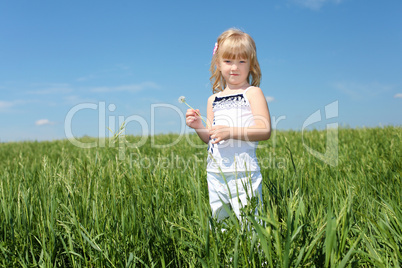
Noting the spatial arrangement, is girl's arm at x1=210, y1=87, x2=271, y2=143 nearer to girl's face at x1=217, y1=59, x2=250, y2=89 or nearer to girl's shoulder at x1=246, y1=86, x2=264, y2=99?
girl's shoulder at x1=246, y1=86, x2=264, y2=99

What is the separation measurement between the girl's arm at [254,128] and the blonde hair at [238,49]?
8.9 inches

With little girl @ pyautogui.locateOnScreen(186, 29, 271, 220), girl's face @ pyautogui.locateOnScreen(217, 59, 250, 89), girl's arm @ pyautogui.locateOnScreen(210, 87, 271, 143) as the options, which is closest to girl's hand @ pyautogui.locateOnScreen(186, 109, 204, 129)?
little girl @ pyautogui.locateOnScreen(186, 29, 271, 220)

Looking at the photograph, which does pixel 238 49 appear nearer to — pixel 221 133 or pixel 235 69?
pixel 235 69

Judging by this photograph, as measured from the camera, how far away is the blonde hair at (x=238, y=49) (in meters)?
2.30

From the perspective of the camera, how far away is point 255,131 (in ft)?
6.91

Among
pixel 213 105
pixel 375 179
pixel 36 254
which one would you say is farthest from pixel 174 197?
pixel 375 179

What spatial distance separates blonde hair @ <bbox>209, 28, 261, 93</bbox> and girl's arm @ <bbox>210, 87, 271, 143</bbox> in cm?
23

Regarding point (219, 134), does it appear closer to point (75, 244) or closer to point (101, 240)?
point (101, 240)

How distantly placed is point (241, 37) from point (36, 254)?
2.00 meters

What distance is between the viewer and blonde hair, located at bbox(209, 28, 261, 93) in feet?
7.54

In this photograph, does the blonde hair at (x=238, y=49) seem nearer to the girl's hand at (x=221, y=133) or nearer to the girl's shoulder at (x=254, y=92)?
the girl's shoulder at (x=254, y=92)

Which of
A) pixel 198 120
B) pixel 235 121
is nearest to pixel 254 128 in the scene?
pixel 235 121

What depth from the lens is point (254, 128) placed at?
6.98 ft

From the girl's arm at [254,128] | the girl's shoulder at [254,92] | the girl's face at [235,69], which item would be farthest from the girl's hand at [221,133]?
the girl's face at [235,69]
